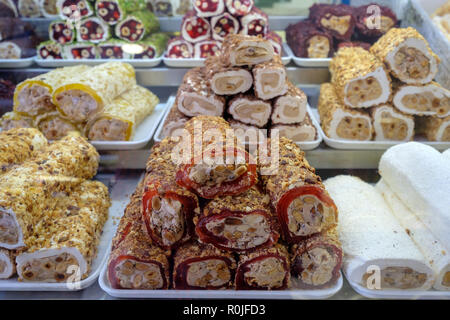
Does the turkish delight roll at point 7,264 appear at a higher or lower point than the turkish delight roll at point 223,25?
lower

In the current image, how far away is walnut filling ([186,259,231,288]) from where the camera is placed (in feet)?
5.75

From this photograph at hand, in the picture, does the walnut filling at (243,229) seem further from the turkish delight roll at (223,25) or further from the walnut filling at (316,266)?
the turkish delight roll at (223,25)

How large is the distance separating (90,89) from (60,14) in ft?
2.24

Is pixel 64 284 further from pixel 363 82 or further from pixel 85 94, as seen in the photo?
pixel 363 82

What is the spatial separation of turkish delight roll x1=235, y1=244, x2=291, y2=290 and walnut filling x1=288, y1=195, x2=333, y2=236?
13 centimetres

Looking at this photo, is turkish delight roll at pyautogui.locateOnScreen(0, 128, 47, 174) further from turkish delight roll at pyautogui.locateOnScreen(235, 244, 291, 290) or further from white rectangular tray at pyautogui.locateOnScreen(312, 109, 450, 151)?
white rectangular tray at pyautogui.locateOnScreen(312, 109, 450, 151)

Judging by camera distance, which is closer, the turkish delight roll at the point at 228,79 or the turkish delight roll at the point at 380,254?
the turkish delight roll at the point at 380,254

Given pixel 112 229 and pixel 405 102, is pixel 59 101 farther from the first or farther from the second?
pixel 405 102

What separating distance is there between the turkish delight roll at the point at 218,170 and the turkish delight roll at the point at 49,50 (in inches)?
80.9

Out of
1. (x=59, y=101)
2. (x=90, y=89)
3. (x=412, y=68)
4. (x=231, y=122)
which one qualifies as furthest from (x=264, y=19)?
(x=59, y=101)

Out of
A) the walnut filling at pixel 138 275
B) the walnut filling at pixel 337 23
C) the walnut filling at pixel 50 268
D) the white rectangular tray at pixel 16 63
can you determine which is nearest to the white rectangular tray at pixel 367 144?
the walnut filling at pixel 337 23

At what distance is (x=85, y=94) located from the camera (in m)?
2.69

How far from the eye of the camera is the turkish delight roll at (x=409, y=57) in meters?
2.49

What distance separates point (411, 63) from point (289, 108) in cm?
89
